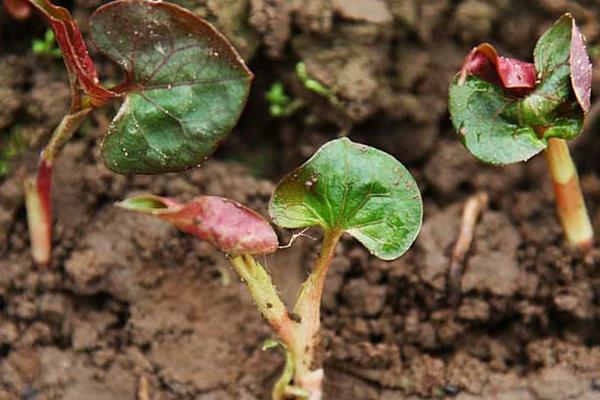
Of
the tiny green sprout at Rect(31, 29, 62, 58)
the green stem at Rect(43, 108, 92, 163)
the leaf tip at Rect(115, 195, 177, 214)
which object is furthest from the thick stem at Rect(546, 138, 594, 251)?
the tiny green sprout at Rect(31, 29, 62, 58)

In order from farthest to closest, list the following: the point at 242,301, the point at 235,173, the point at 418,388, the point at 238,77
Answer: the point at 235,173
the point at 242,301
the point at 418,388
the point at 238,77

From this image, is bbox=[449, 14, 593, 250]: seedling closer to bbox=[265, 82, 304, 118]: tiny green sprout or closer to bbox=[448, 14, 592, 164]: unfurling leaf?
bbox=[448, 14, 592, 164]: unfurling leaf

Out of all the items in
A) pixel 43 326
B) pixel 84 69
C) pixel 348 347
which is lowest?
pixel 43 326

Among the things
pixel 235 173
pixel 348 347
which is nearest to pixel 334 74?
pixel 235 173

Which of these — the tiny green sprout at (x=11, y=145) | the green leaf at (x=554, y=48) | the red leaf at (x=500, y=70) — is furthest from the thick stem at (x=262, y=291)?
the tiny green sprout at (x=11, y=145)

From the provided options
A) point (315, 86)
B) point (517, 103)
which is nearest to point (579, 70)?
point (517, 103)

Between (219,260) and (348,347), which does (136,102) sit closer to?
(219,260)
